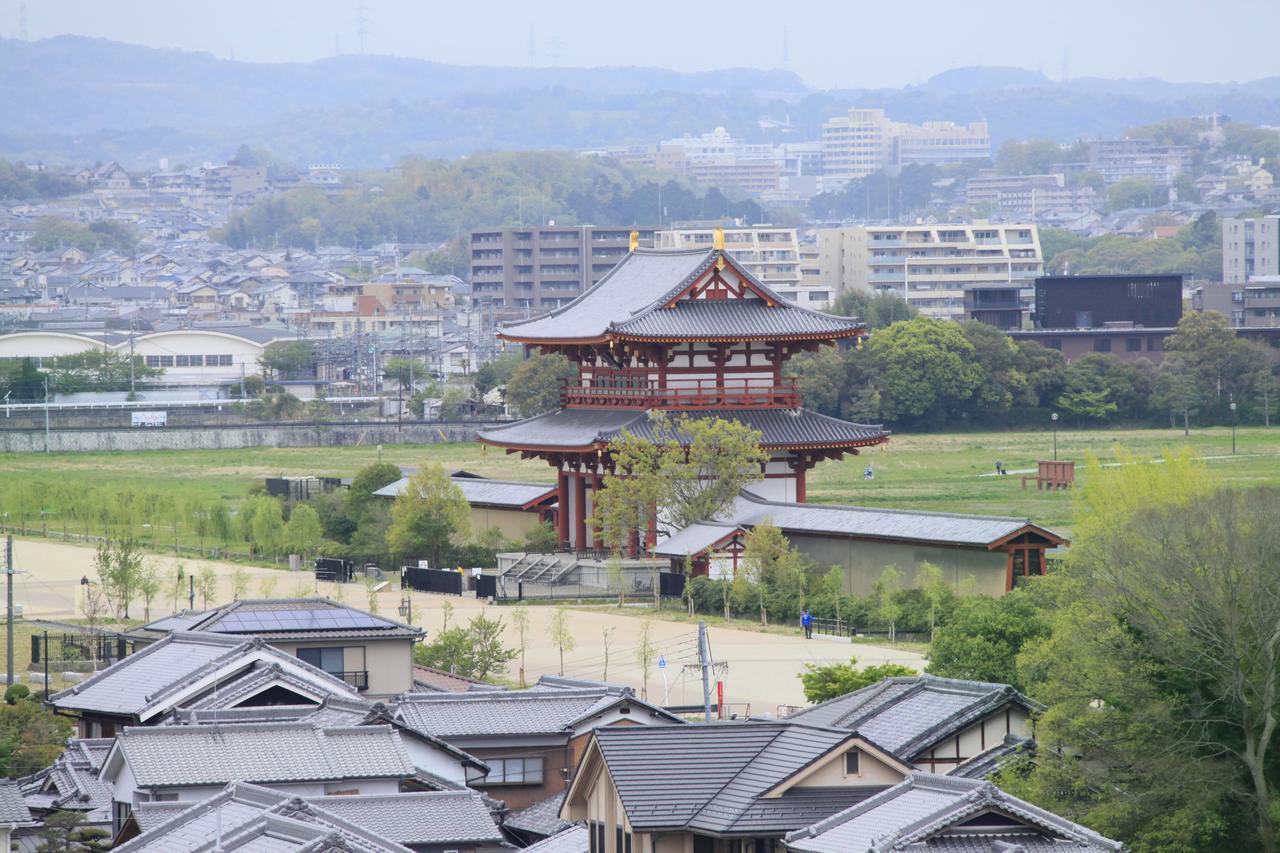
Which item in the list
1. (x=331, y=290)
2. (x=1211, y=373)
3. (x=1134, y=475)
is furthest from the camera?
(x=331, y=290)

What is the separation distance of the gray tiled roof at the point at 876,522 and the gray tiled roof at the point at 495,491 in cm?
699

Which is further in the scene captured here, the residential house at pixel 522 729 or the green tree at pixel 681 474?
the green tree at pixel 681 474

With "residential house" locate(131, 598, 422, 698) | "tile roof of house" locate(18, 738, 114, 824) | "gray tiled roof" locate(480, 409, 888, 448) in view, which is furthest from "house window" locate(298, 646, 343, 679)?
"gray tiled roof" locate(480, 409, 888, 448)

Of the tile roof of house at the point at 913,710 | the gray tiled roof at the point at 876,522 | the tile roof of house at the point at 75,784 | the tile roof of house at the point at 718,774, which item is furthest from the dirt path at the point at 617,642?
the tile roof of house at the point at 718,774

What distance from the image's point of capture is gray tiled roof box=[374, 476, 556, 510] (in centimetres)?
5469

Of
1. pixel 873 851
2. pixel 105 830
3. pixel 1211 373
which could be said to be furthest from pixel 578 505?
pixel 1211 373

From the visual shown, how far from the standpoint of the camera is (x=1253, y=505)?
23.4 metres

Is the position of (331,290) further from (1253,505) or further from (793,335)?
(1253,505)

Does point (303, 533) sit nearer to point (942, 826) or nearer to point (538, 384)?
point (942, 826)

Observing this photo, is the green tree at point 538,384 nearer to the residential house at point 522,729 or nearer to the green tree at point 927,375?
the green tree at point 927,375

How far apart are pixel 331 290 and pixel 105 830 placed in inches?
6015

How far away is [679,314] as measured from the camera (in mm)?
50656

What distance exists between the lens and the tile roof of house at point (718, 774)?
66.5ft

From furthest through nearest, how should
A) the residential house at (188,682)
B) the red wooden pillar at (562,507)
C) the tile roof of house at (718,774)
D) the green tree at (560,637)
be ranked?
1. the red wooden pillar at (562,507)
2. the green tree at (560,637)
3. the residential house at (188,682)
4. the tile roof of house at (718,774)
